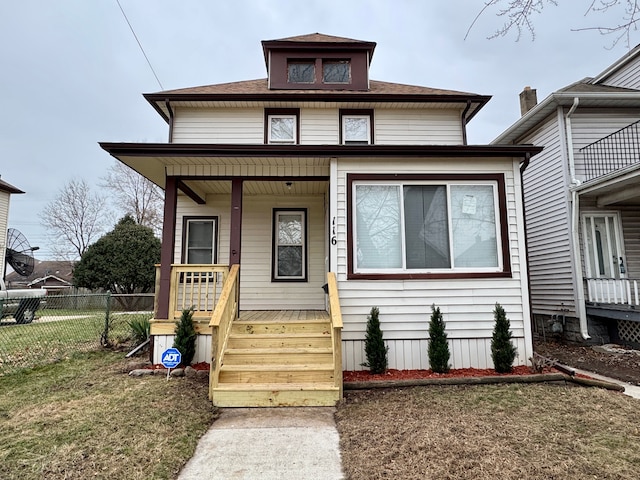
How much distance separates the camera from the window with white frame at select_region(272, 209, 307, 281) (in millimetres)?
7879

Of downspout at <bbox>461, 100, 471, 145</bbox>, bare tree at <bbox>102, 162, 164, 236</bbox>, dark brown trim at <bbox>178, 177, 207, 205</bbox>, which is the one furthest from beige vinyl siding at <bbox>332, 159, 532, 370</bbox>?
bare tree at <bbox>102, 162, 164, 236</bbox>

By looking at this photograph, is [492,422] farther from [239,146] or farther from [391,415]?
[239,146]

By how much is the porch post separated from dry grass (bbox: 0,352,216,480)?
1.13 meters

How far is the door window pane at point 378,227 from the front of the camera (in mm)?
5578

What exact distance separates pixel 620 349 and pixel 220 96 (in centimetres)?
1037

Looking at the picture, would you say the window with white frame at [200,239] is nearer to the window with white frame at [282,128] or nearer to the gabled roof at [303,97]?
the window with white frame at [282,128]

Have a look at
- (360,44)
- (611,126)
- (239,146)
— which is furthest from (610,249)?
(239,146)

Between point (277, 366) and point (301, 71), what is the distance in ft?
24.7

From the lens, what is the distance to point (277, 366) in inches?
184

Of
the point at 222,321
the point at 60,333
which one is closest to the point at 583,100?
the point at 222,321

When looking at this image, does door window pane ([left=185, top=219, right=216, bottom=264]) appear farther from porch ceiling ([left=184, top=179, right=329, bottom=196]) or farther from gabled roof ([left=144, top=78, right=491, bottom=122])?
gabled roof ([left=144, top=78, right=491, bottom=122])

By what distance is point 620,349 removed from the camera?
7.28m

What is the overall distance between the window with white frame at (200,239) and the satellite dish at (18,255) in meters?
15.3

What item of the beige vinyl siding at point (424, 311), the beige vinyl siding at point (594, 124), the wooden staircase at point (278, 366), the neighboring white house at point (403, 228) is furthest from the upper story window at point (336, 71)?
the wooden staircase at point (278, 366)
